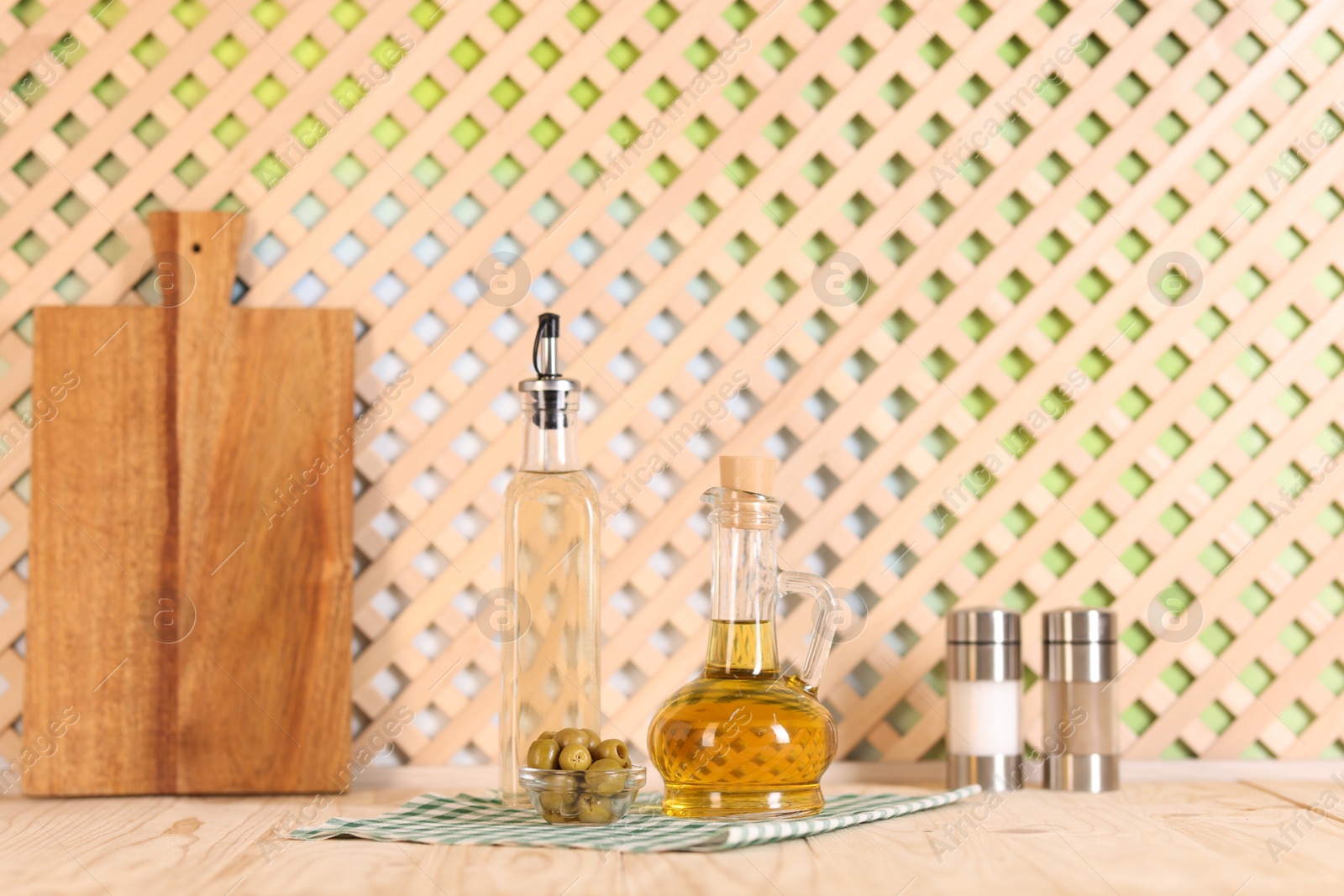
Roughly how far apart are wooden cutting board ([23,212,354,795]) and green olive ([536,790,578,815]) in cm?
33

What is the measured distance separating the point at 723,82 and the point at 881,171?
7.5 inches

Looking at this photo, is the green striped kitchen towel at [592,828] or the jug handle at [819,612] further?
the jug handle at [819,612]

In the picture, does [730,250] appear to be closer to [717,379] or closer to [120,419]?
[717,379]

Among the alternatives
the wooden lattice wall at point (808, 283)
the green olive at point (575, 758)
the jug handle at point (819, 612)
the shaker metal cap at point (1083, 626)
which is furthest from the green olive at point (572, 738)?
the shaker metal cap at point (1083, 626)

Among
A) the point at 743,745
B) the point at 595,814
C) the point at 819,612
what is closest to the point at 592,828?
the point at 595,814

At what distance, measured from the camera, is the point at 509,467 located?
1.23m

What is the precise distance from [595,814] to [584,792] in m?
0.02

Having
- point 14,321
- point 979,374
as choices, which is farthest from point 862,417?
point 14,321

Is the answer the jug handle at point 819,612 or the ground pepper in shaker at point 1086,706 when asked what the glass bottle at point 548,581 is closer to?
the jug handle at point 819,612

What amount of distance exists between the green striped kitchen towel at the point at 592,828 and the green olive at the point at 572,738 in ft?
0.19

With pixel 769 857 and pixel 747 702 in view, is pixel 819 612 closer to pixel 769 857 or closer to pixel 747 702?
pixel 747 702

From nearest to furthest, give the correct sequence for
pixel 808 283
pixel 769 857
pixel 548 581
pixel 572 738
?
pixel 769 857
pixel 572 738
pixel 548 581
pixel 808 283

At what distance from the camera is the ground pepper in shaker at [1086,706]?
114 centimetres

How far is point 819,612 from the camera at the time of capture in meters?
0.98
